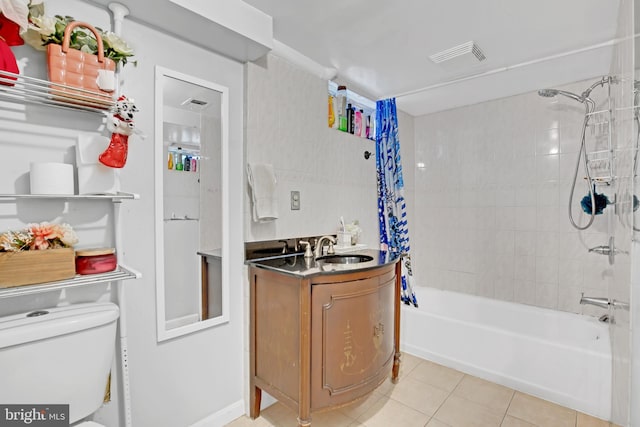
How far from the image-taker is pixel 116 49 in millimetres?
1255

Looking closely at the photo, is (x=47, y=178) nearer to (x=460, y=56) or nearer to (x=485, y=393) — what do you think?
(x=460, y=56)

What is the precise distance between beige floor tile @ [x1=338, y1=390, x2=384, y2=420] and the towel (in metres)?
1.32

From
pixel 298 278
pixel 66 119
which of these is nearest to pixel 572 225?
pixel 298 278

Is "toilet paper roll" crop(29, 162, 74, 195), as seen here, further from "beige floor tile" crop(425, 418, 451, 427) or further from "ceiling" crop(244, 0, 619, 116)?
"beige floor tile" crop(425, 418, 451, 427)

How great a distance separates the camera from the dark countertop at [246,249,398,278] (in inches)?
63.1

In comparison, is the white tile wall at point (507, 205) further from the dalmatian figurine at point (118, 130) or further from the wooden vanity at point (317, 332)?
the dalmatian figurine at point (118, 130)

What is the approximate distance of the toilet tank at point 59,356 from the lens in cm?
98

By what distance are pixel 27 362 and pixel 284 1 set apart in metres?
1.88

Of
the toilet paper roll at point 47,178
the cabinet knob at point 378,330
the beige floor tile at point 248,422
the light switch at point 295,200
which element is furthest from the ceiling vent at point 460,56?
the beige floor tile at point 248,422

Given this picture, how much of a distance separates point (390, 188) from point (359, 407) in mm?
1831

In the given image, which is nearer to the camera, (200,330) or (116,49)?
(116,49)

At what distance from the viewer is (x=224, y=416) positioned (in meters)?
1.80

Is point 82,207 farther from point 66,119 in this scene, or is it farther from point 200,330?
point 200,330

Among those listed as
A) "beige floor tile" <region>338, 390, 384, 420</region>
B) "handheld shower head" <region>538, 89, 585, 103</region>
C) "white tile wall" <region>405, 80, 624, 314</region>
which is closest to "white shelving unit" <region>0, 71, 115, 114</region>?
"beige floor tile" <region>338, 390, 384, 420</region>
